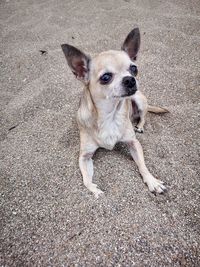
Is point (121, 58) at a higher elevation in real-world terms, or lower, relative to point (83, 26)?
higher

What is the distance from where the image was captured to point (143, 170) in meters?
2.00

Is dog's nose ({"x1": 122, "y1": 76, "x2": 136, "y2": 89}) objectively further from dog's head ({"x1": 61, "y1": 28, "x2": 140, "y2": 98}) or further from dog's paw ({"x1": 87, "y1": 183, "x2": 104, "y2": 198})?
dog's paw ({"x1": 87, "y1": 183, "x2": 104, "y2": 198})

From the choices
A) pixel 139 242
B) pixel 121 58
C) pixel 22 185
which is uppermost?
pixel 121 58

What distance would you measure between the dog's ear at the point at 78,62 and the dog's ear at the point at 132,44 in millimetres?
332

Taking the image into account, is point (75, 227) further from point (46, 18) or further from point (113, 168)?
point (46, 18)

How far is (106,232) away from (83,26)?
10.9 feet

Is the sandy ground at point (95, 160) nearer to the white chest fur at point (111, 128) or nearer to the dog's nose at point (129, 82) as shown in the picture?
the white chest fur at point (111, 128)

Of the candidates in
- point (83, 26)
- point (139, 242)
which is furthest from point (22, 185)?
point (83, 26)

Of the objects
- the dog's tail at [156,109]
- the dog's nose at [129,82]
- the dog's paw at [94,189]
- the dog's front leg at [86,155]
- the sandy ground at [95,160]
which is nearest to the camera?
the sandy ground at [95,160]

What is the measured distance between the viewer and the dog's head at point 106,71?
1.78 m

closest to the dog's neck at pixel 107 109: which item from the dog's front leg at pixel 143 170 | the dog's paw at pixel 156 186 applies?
the dog's front leg at pixel 143 170

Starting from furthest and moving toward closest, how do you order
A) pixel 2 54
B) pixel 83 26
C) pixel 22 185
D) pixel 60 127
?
1. pixel 83 26
2. pixel 2 54
3. pixel 60 127
4. pixel 22 185

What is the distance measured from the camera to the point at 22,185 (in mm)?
2020

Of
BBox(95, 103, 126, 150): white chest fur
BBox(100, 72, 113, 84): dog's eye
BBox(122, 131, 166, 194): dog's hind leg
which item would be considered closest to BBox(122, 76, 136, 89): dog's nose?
BBox(100, 72, 113, 84): dog's eye
